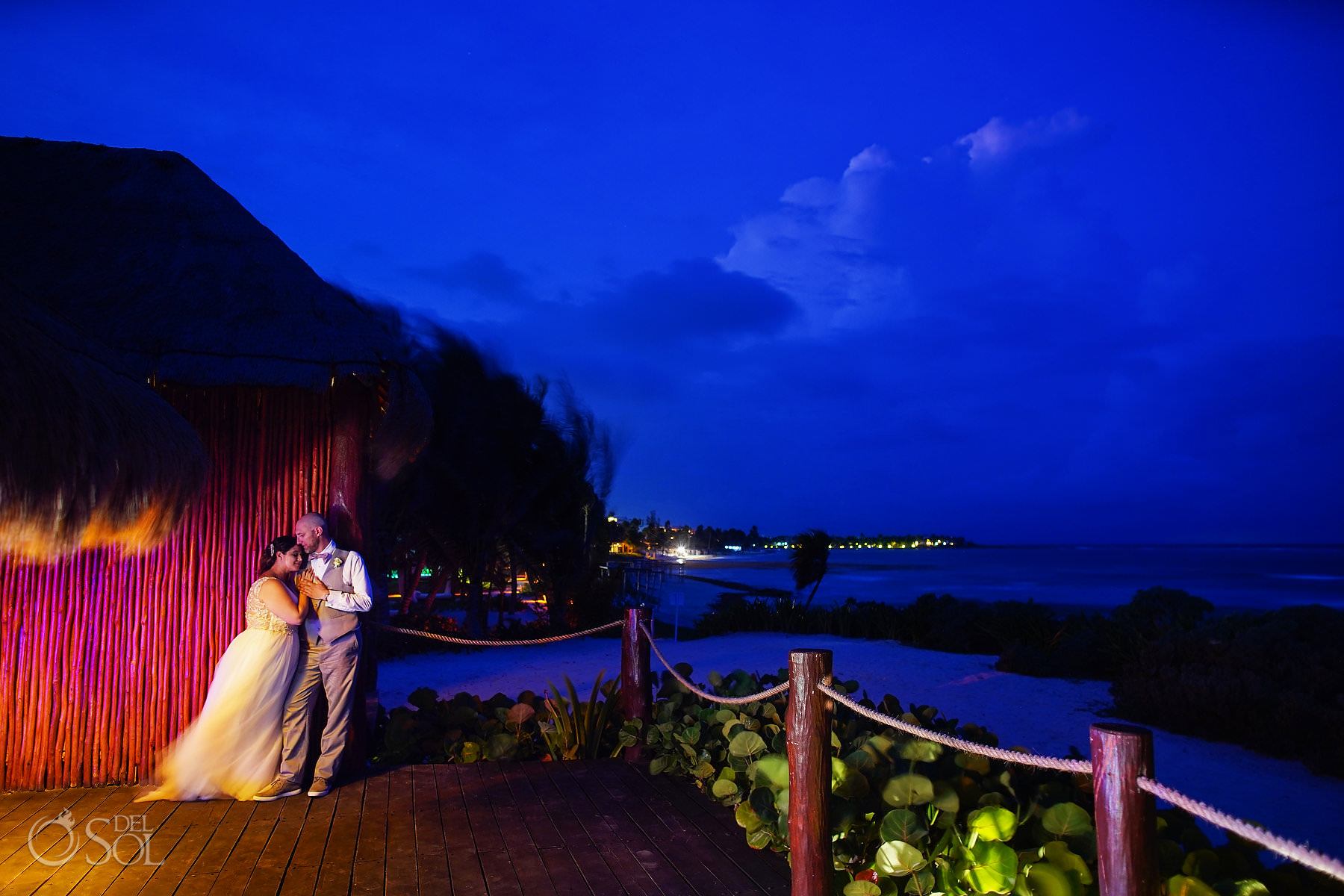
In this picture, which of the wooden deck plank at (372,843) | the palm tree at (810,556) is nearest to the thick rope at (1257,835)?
the wooden deck plank at (372,843)

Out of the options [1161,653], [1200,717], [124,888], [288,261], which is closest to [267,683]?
[124,888]

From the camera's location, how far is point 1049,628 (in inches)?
437

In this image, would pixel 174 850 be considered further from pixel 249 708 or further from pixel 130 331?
pixel 130 331

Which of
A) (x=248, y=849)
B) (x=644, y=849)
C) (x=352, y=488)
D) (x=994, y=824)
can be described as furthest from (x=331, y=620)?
(x=994, y=824)

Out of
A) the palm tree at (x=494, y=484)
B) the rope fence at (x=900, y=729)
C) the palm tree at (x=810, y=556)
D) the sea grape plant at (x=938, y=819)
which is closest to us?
→ the rope fence at (x=900, y=729)

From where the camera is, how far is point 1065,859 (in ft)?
8.82

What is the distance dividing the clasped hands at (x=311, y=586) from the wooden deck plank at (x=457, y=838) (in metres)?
1.19

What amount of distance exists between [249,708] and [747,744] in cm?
248

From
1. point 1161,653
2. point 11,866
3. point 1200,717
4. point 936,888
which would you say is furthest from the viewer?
point 1161,653

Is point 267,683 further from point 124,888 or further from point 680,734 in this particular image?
point 680,734

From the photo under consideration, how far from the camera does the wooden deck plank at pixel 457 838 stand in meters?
3.00

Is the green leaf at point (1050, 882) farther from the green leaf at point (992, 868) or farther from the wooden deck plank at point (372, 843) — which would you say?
the wooden deck plank at point (372, 843)

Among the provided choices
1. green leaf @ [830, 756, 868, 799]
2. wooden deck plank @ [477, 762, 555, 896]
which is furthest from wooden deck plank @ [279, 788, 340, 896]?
green leaf @ [830, 756, 868, 799]

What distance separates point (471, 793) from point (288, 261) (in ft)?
10.9
